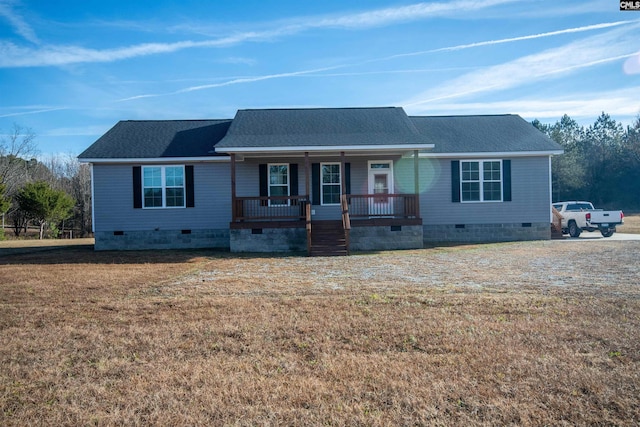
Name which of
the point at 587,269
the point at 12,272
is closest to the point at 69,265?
the point at 12,272

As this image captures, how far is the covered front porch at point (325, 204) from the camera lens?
1488 cm

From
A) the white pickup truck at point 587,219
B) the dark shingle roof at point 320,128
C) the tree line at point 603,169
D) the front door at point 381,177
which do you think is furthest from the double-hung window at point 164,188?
the tree line at point 603,169

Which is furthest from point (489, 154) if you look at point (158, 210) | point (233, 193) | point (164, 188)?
point (158, 210)

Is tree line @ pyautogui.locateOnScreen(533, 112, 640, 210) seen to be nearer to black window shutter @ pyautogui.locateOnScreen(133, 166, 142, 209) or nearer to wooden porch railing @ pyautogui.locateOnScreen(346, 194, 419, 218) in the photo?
wooden porch railing @ pyautogui.locateOnScreen(346, 194, 419, 218)

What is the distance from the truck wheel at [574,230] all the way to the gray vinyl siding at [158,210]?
49.4ft

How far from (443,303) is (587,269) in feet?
16.4

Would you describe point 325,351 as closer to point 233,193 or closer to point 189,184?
point 233,193

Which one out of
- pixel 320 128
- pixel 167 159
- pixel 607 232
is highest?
pixel 320 128

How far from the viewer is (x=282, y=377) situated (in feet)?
12.9

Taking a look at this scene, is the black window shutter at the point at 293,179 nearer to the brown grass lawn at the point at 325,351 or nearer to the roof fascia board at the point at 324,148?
the roof fascia board at the point at 324,148

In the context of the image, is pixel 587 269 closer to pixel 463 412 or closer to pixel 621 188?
pixel 463 412

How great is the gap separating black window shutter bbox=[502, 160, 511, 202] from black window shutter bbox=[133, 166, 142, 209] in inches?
546

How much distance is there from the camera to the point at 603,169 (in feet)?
162

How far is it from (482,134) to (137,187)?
1383 centimetres
